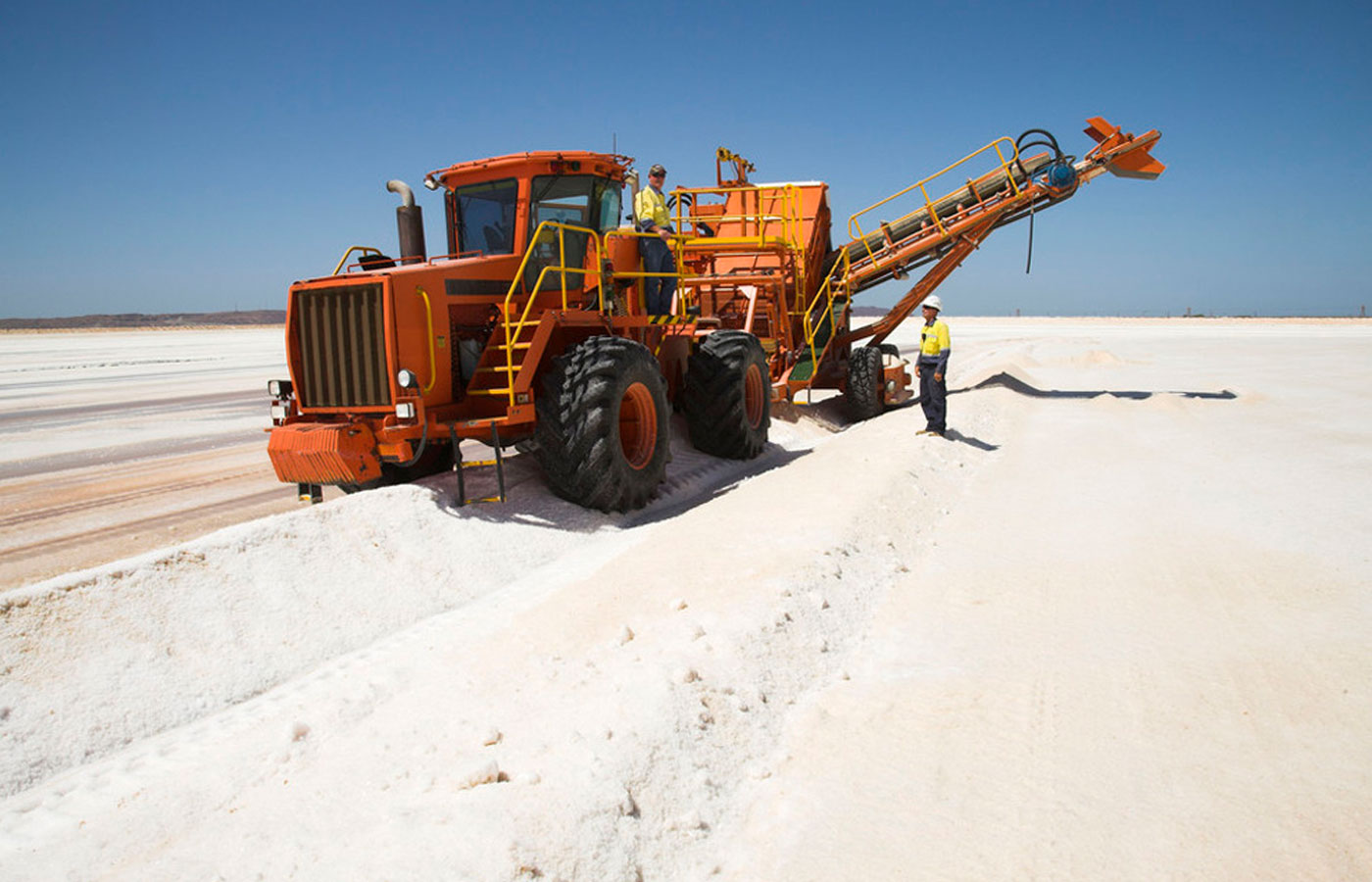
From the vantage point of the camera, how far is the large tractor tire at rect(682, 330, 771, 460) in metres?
9.16

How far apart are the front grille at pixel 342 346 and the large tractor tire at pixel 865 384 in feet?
28.3

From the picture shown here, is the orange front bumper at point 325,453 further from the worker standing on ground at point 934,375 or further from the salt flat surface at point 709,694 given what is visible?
the worker standing on ground at point 934,375

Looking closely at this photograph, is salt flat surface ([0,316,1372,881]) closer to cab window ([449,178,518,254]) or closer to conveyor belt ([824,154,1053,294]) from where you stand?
cab window ([449,178,518,254])

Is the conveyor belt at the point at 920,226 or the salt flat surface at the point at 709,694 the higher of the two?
the conveyor belt at the point at 920,226

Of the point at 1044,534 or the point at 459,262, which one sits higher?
the point at 459,262

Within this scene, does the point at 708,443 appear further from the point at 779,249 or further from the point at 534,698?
the point at 534,698

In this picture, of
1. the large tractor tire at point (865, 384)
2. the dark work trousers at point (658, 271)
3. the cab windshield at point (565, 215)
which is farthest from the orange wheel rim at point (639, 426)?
the large tractor tire at point (865, 384)

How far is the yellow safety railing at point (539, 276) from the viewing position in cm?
643

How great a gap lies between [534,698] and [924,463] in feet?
18.4

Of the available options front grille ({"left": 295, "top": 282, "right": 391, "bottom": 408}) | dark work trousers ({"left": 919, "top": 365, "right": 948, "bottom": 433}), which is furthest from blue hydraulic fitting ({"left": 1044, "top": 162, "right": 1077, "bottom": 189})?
front grille ({"left": 295, "top": 282, "right": 391, "bottom": 408})

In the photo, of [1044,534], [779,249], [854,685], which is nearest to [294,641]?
[854,685]

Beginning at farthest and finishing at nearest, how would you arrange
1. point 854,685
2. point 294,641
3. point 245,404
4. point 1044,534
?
point 245,404 < point 1044,534 < point 294,641 < point 854,685

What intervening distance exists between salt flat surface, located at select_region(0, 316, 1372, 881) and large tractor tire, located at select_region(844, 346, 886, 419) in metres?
6.40

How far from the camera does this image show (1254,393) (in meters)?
14.2
